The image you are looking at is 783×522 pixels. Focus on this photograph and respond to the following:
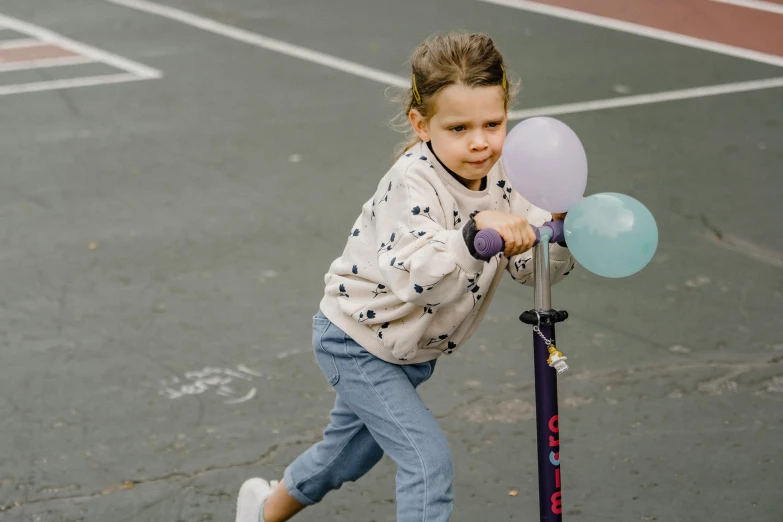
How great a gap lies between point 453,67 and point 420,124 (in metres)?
0.22

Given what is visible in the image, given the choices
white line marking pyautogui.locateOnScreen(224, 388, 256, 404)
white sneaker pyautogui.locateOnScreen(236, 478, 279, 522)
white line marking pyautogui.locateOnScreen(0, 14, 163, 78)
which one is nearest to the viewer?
white sneaker pyautogui.locateOnScreen(236, 478, 279, 522)

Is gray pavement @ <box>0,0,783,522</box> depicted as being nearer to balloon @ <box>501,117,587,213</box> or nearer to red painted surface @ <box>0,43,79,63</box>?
red painted surface @ <box>0,43,79,63</box>

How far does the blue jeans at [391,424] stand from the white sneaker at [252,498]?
43cm

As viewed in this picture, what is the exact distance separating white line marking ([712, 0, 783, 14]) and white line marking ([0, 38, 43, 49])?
277 inches

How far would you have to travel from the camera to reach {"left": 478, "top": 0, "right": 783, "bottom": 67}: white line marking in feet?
33.9

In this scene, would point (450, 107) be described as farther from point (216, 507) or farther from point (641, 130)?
point (641, 130)

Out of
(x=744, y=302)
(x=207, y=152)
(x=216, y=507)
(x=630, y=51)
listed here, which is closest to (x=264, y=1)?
(x=630, y=51)

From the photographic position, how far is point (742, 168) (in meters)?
7.48

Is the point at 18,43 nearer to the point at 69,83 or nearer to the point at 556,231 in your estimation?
the point at 69,83

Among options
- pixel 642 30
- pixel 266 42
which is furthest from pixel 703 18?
pixel 266 42

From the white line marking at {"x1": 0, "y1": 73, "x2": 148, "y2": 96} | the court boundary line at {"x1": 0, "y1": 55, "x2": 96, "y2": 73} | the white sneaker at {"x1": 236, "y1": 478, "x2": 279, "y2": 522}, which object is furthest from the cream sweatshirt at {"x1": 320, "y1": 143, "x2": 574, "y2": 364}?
the court boundary line at {"x1": 0, "y1": 55, "x2": 96, "y2": 73}

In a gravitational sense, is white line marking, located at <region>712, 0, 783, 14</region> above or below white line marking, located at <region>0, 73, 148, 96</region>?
above

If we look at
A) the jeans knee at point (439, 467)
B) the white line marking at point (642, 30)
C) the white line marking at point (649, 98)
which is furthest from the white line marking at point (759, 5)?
the jeans knee at point (439, 467)

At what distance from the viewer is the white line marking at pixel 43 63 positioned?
10383 millimetres
